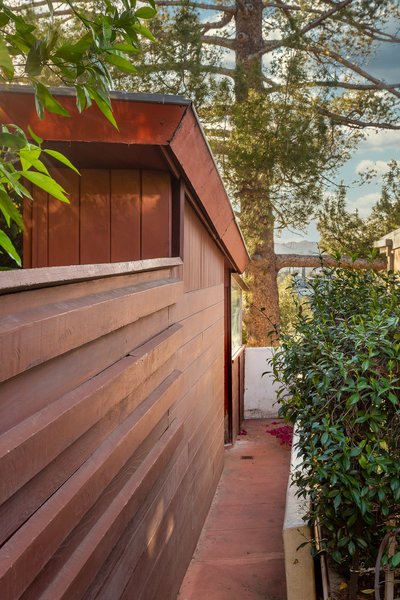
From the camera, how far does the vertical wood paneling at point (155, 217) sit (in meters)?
3.36

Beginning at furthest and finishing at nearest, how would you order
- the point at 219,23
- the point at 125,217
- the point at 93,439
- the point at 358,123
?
the point at 219,23 < the point at 358,123 < the point at 125,217 < the point at 93,439

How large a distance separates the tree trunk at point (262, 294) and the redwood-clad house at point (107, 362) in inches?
327

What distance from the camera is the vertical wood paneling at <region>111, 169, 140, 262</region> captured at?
3.35 meters

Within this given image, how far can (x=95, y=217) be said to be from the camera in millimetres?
3391

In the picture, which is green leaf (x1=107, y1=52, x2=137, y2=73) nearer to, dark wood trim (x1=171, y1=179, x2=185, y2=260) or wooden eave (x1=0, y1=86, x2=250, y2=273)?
wooden eave (x1=0, y1=86, x2=250, y2=273)

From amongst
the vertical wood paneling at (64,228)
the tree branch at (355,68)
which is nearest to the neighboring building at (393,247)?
the vertical wood paneling at (64,228)

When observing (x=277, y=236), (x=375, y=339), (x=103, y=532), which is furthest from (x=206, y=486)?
(x=277, y=236)

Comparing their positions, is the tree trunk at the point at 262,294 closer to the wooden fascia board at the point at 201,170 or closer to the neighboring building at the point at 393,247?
the neighboring building at the point at 393,247

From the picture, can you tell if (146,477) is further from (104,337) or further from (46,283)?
(46,283)

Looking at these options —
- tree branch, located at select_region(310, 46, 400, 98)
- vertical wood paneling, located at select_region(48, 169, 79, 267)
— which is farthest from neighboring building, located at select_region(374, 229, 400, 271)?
tree branch, located at select_region(310, 46, 400, 98)

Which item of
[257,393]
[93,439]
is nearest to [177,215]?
[93,439]

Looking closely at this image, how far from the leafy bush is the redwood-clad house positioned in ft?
2.35

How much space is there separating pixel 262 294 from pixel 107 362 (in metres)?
11.5

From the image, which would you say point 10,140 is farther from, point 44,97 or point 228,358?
point 228,358
